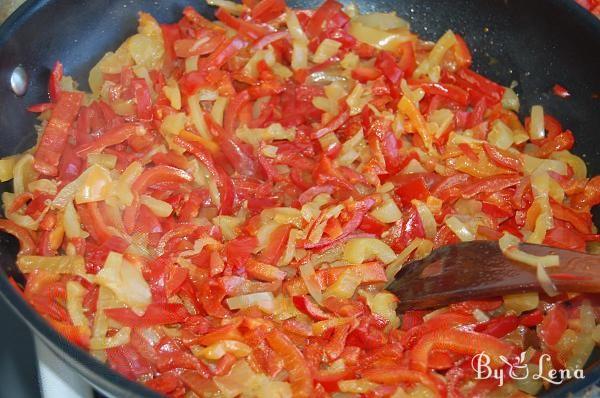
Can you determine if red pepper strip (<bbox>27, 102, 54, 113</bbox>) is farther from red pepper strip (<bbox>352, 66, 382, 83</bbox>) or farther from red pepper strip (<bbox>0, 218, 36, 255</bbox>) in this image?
red pepper strip (<bbox>352, 66, 382, 83</bbox>)

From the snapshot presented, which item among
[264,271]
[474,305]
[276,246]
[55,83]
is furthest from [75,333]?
[474,305]

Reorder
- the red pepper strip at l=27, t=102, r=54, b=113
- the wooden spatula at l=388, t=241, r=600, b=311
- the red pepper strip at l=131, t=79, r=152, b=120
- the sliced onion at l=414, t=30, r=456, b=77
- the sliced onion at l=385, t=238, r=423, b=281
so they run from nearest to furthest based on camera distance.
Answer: the wooden spatula at l=388, t=241, r=600, b=311 < the sliced onion at l=385, t=238, r=423, b=281 < the red pepper strip at l=27, t=102, r=54, b=113 < the red pepper strip at l=131, t=79, r=152, b=120 < the sliced onion at l=414, t=30, r=456, b=77

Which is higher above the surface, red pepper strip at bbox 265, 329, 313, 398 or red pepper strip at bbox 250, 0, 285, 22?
red pepper strip at bbox 250, 0, 285, 22

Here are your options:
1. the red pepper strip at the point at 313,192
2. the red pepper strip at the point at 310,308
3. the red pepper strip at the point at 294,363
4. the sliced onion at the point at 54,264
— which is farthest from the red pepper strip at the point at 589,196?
the sliced onion at the point at 54,264

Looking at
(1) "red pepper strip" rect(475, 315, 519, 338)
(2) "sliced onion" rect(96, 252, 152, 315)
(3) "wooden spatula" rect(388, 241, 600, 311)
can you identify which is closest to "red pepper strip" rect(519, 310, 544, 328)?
(1) "red pepper strip" rect(475, 315, 519, 338)

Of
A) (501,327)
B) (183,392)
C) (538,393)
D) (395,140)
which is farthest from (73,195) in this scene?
(538,393)

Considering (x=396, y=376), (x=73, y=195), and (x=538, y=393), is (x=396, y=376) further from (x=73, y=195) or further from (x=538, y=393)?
(x=73, y=195)

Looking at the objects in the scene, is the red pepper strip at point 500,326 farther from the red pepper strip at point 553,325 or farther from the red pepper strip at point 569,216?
the red pepper strip at point 569,216
